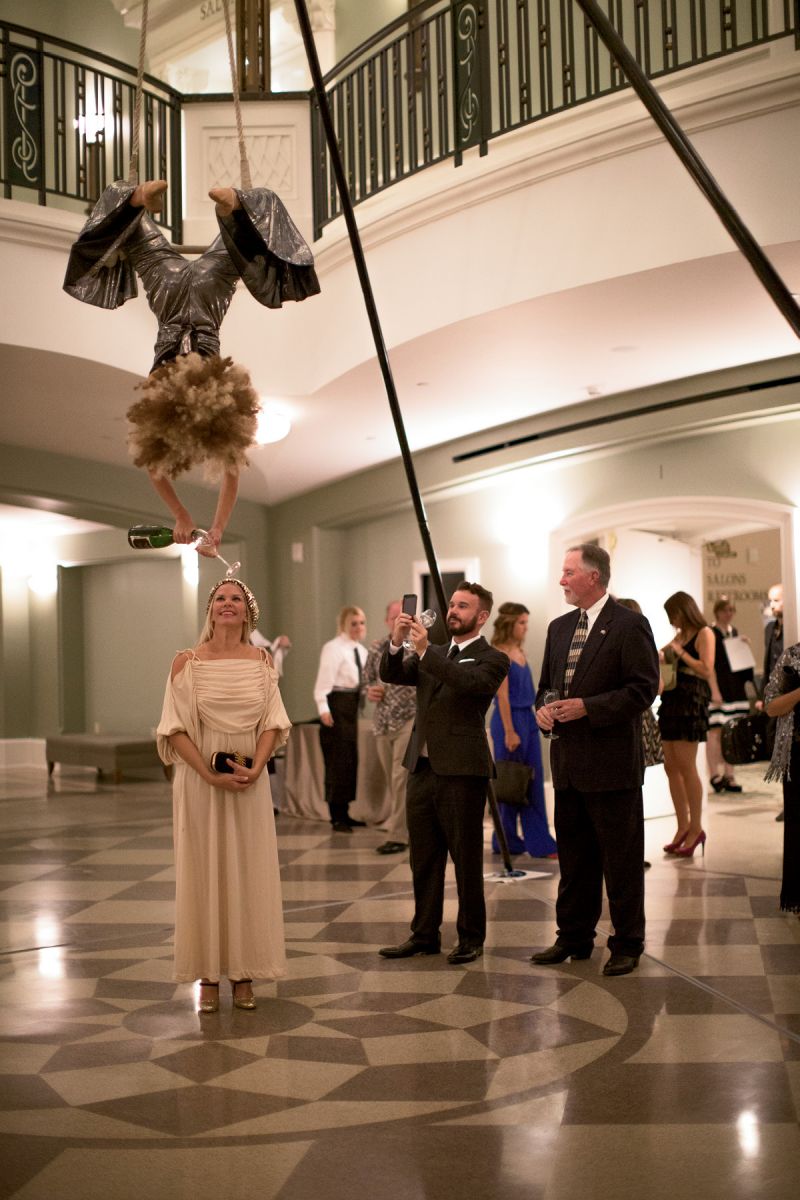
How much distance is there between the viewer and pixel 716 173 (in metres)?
6.76

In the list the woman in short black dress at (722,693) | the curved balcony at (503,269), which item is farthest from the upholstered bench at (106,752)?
the woman in short black dress at (722,693)

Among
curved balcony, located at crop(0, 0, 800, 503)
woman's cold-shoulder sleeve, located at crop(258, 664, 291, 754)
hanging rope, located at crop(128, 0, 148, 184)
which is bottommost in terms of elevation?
woman's cold-shoulder sleeve, located at crop(258, 664, 291, 754)

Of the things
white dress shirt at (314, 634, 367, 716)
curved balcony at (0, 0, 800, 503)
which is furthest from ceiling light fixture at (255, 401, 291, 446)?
white dress shirt at (314, 634, 367, 716)

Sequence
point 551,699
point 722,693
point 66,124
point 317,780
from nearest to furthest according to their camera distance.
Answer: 1. point 551,699
2. point 66,124
3. point 317,780
4. point 722,693

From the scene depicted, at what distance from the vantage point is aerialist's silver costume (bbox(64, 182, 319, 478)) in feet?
13.2

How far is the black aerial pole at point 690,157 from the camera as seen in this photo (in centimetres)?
354

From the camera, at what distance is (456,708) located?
5.38 metres

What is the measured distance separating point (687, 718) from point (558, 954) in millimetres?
2888

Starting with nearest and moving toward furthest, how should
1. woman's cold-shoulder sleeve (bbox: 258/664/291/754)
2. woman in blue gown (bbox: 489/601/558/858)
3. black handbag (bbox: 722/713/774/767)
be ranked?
1. woman's cold-shoulder sleeve (bbox: 258/664/291/754)
2. black handbag (bbox: 722/713/774/767)
3. woman in blue gown (bbox: 489/601/558/858)

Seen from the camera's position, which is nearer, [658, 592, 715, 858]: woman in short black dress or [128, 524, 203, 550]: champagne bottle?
[128, 524, 203, 550]: champagne bottle

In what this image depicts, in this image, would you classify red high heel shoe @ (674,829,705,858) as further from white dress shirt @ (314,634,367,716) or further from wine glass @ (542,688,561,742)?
wine glass @ (542,688,561,742)

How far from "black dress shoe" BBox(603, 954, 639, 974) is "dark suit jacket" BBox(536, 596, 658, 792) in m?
0.68

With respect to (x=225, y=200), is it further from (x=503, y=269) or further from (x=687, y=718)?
(x=687, y=718)

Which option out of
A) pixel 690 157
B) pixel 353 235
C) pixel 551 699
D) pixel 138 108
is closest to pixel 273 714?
pixel 551 699
